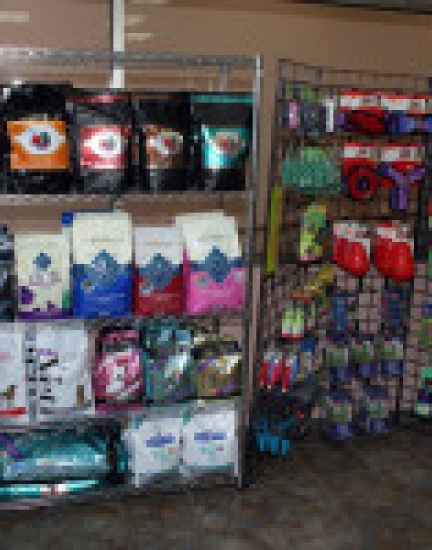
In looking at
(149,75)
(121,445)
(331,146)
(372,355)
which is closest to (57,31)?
(149,75)

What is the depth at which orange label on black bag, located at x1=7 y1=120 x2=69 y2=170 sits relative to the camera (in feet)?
8.76

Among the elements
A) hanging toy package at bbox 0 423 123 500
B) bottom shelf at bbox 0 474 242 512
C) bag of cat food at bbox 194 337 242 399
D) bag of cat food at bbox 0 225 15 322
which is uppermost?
bag of cat food at bbox 0 225 15 322

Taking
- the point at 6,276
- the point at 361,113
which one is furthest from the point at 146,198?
the point at 361,113

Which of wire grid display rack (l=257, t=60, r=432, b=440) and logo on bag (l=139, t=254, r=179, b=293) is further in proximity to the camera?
wire grid display rack (l=257, t=60, r=432, b=440)

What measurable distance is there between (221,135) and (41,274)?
2.87ft

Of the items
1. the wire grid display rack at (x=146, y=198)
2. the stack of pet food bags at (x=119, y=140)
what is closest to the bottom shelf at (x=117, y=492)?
the wire grid display rack at (x=146, y=198)

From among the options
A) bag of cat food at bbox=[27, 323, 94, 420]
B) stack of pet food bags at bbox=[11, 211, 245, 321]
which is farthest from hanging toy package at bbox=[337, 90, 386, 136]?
bag of cat food at bbox=[27, 323, 94, 420]

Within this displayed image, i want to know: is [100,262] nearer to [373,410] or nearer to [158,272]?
[158,272]

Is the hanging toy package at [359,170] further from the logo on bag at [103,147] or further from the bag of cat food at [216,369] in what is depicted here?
the logo on bag at [103,147]

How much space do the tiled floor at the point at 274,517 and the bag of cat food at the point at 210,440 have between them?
0.41ft

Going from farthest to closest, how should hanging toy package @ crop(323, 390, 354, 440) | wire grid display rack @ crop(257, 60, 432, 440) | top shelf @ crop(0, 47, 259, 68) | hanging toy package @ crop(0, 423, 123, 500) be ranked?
hanging toy package @ crop(323, 390, 354, 440) → wire grid display rack @ crop(257, 60, 432, 440) → hanging toy package @ crop(0, 423, 123, 500) → top shelf @ crop(0, 47, 259, 68)

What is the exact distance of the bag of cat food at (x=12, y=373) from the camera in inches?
112

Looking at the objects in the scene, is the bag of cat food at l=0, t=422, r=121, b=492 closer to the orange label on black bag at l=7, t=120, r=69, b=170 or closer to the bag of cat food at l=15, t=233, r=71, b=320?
the bag of cat food at l=15, t=233, r=71, b=320

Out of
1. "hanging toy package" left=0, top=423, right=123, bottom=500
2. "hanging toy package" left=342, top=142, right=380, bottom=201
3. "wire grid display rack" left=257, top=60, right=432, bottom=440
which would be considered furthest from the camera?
"hanging toy package" left=342, top=142, right=380, bottom=201
